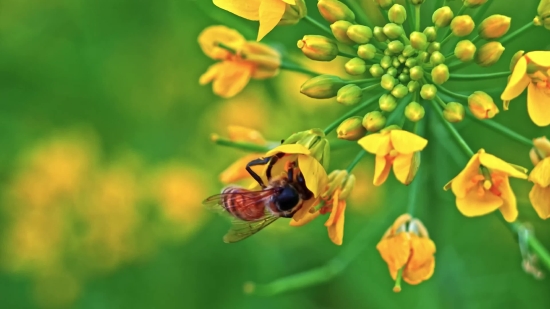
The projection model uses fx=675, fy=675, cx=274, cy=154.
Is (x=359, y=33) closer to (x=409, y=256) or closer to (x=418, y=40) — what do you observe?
(x=418, y=40)

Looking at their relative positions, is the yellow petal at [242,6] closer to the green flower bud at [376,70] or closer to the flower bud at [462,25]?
the green flower bud at [376,70]

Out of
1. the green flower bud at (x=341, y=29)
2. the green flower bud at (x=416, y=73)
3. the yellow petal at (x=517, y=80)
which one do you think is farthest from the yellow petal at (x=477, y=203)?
the green flower bud at (x=341, y=29)

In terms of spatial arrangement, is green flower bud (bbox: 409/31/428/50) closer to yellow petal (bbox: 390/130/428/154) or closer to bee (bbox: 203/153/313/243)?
yellow petal (bbox: 390/130/428/154)

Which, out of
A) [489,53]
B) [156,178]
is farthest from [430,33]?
[156,178]

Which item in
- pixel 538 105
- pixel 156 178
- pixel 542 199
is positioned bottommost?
→ pixel 542 199

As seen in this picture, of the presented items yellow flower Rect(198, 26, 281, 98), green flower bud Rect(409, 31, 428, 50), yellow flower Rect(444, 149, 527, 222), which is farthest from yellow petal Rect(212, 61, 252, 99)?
yellow flower Rect(444, 149, 527, 222)
